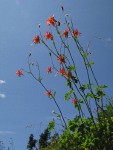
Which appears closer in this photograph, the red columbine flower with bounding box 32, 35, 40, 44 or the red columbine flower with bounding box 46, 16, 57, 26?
the red columbine flower with bounding box 46, 16, 57, 26

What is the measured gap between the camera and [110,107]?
7.79 metres

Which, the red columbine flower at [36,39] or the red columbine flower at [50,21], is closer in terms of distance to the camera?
the red columbine flower at [50,21]

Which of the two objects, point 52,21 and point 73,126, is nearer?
point 73,126

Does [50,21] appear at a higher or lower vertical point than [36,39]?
higher

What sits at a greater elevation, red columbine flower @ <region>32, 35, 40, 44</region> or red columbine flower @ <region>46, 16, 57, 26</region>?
red columbine flower @ <region>46, 16, 57, 26</region>

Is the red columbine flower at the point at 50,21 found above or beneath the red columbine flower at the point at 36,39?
above

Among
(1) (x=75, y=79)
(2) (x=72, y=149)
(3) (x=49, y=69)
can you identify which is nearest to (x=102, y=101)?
(1) (x=75, y=79)

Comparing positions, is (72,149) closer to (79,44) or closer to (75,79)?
(75,79)

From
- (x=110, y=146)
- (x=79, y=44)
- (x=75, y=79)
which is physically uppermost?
(x=79, y=44)

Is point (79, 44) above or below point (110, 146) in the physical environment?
above

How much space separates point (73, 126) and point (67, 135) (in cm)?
34

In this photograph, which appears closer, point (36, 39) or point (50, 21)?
point (50, 21)

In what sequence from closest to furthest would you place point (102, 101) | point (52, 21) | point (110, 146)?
point (110, 146), point (102, 101), point (52, 21)

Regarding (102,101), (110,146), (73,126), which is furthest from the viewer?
(102,101)
